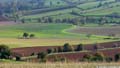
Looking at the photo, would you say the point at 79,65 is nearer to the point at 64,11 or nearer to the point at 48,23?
the point at 48,23

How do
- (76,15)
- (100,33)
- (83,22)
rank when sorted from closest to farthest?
(100,33), (83,22), (76,15)

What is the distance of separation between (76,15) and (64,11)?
13.4 meters

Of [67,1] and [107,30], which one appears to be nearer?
[107,30]

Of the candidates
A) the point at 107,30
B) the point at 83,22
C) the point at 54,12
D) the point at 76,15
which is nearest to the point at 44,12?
the point at 54,12

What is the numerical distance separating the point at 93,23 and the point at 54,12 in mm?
28714

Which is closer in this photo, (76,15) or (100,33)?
Result: (100,33)

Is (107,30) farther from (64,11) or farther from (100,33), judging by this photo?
(64,11)

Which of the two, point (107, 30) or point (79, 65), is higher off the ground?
point (79, 65)

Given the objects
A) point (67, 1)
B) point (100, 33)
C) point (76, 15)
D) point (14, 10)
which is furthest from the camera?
point (67, 1)

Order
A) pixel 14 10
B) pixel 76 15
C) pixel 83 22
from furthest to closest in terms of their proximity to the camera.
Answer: pixel 14 10 < pixel 76 15 < pixel 83 22

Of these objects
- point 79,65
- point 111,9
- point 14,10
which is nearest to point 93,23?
point 111,9

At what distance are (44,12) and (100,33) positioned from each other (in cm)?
5735

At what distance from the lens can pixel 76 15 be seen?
137875mm

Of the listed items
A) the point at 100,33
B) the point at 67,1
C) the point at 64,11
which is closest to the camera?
the point at 100,33
